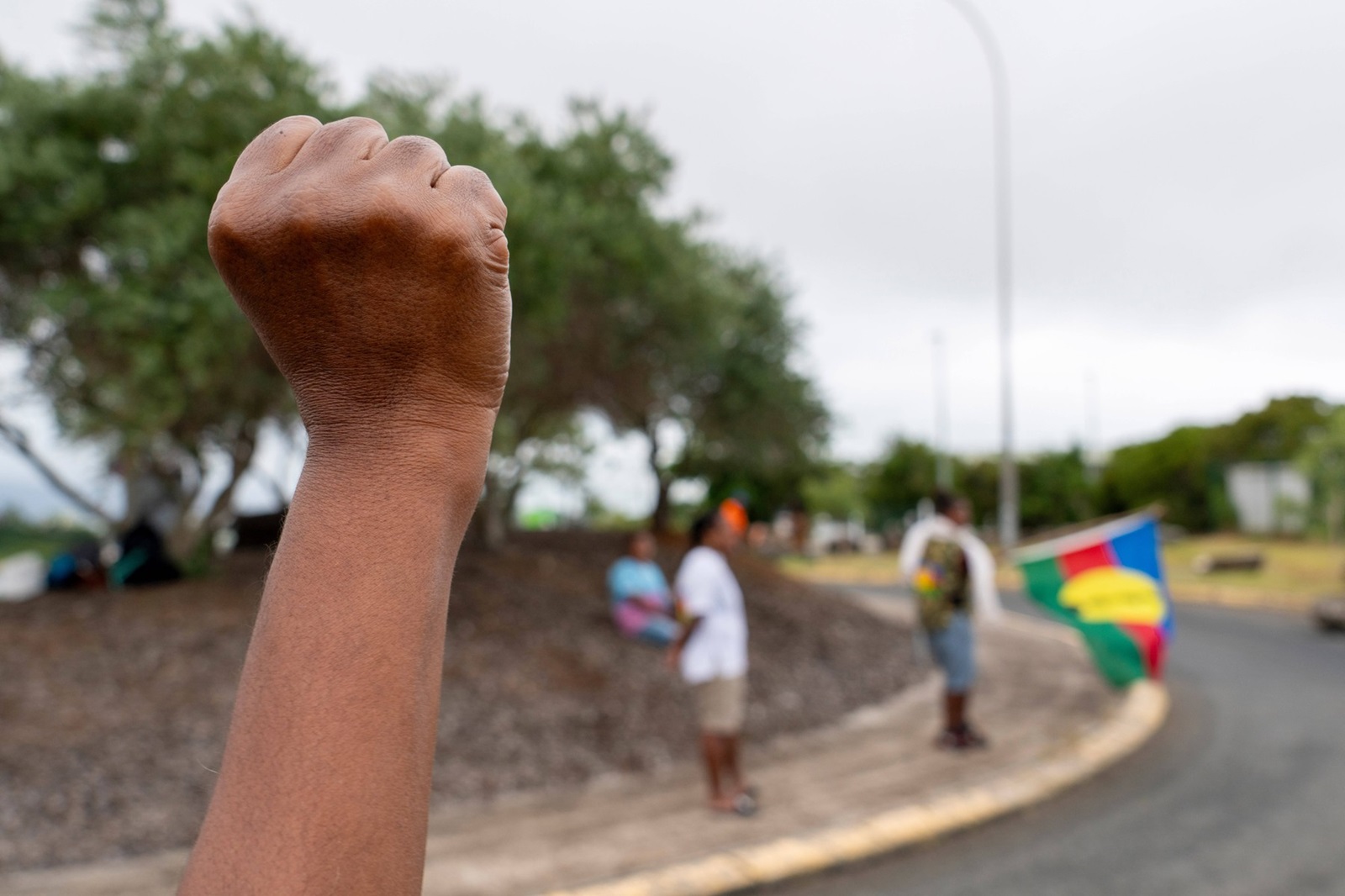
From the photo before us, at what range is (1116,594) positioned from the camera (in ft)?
27.2

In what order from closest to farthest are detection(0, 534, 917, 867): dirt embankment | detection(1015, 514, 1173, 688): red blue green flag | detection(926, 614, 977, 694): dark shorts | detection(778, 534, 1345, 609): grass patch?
1. detection(0, 534, 917, 867): dirt embankment
2. detection(926, 614, 977, 694): dark shorts
3. detection(1015, 514, 1173, 688): red blue green flag
4. detection(778, 534, 1345, 609): grass patch

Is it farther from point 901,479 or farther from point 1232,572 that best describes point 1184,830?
point 901,479

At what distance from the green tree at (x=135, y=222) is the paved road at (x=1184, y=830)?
19.1 ft

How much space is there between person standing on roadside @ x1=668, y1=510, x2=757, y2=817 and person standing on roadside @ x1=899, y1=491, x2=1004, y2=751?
188 cm

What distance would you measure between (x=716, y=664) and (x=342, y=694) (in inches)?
206

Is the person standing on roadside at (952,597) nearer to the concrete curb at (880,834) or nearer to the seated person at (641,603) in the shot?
the concrete curb at (880,834)

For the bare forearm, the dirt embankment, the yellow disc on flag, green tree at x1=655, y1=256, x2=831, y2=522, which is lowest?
the dirt embankment

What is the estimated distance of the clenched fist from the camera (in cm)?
75

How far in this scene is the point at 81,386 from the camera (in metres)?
8.70

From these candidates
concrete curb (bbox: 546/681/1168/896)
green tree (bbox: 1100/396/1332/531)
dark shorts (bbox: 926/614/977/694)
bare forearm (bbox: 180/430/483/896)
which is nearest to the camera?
bare forearm (bbox: 180/430/483/896)

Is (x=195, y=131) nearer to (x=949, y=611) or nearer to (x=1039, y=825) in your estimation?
(x=949, y=611)

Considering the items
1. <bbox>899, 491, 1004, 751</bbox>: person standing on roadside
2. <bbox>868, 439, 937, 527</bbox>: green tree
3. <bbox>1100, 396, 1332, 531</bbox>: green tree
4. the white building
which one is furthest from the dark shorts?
<bbox>868, 439, 937, 527</bbox>: green tree

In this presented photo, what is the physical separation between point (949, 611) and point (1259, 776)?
2.20 metres

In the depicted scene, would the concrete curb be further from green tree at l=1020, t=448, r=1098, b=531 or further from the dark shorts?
green tree at l=1020, t=448, r=1098, b=531
